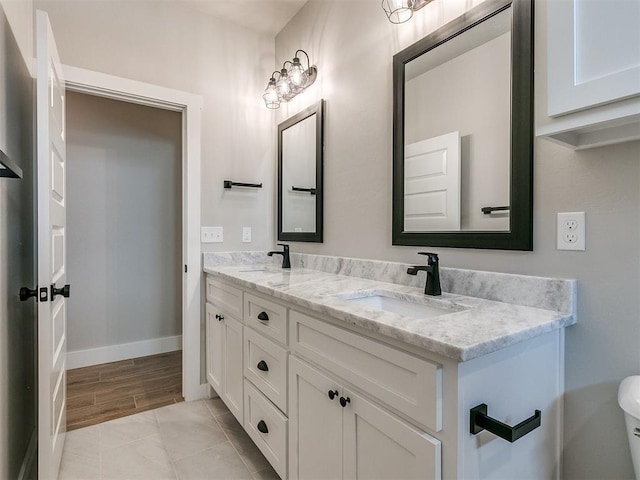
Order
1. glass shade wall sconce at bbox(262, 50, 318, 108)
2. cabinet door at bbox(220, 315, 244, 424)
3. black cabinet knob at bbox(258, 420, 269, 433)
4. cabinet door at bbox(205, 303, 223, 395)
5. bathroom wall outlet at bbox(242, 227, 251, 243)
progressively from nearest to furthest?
black cabinet knob at bbox(258, 420, 269, 433) < cabinet door at bbox(220, 315, 244, 424) < cabinet door at bbox(205, 303, 223, 395) < glass shade wall sconce at bbox(262, 50, 318, 108) < bathroom wall outlet at bbox(242, 227, 251, 243)

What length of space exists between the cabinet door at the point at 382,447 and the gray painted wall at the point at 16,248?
4.07 feet

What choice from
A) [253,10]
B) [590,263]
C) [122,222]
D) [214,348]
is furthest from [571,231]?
[122,222]

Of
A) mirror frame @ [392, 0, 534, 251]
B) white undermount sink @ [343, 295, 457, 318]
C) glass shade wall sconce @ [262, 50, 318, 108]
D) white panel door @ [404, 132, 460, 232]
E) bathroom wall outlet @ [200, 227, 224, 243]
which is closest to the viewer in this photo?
mirror frame @ [392, 0, 534, 251]

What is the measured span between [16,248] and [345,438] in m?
1.57

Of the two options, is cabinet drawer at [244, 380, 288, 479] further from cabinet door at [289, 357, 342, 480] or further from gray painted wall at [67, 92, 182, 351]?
gray painted wall at [67, 92, 182, 351]

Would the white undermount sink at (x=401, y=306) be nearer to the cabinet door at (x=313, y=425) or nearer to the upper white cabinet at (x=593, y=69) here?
the cabinet door at (x=313, y=425)

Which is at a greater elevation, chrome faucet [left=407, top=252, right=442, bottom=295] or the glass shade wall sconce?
the glass shade wall sconce

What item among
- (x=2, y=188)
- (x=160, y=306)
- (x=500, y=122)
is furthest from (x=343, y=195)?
(x=160, y=306)

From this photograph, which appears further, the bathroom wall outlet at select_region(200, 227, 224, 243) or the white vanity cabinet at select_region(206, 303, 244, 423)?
the bathroom wall outlet at select_region(200, 227, 224, 243)

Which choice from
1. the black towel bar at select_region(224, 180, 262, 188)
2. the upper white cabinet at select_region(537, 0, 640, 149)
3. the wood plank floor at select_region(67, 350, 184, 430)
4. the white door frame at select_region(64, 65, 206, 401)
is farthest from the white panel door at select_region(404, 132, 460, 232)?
the wood plank floor at select_region(67, 350, 184, 430)

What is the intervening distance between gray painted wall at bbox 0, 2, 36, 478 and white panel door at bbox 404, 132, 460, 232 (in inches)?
62.1

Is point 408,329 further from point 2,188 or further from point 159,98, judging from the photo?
point 159,98

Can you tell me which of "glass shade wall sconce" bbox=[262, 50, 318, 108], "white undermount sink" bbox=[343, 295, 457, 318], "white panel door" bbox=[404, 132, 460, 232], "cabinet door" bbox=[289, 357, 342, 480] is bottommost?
"cabinet door" bbox=[289, 357, 342, 480]

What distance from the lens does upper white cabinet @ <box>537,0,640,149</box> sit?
2.50 feet
